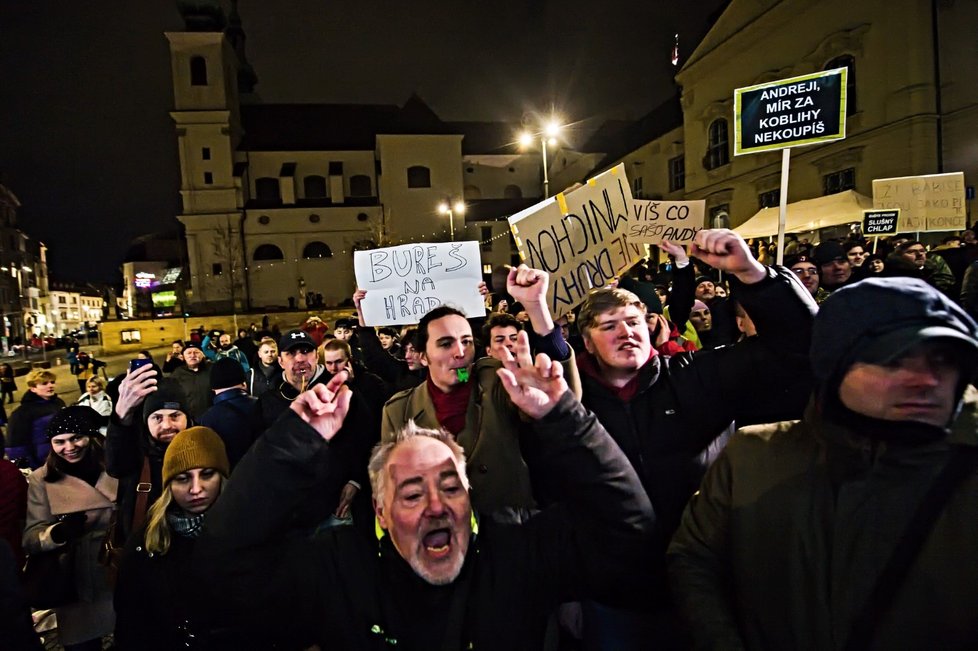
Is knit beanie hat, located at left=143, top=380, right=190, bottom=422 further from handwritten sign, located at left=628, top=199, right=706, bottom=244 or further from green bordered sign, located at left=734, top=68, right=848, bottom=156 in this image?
green bordered sign, located at left=734, top=68, right=848, bottom=156

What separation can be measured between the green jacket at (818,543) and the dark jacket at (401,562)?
0.24 m

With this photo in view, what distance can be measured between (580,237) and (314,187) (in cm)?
4961

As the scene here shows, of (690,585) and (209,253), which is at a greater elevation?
(209,253)

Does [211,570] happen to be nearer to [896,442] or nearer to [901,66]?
[896,442]

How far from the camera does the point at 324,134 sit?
5200cm

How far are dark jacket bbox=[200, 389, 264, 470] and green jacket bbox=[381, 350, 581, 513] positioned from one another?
1.98 meters

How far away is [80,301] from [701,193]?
435 feet

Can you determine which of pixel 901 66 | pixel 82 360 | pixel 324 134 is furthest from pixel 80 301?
pixel 901 66

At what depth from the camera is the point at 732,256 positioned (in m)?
2.19

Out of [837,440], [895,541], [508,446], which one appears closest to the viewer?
[895,541]

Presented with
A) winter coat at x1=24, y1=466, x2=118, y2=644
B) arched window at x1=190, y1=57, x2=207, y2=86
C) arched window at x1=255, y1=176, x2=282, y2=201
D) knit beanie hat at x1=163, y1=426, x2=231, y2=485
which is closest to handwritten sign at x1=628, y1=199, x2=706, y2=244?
knit beanie hat at x1=163, y1=426, x2=231, y2=485

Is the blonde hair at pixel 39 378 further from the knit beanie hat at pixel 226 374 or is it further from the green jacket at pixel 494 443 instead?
the green jacket at pixel 494 443

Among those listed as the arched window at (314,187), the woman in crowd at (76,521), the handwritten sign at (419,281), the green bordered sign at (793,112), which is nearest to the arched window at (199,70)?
the arched window at (314,187)

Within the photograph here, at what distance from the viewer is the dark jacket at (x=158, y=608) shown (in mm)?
2584
